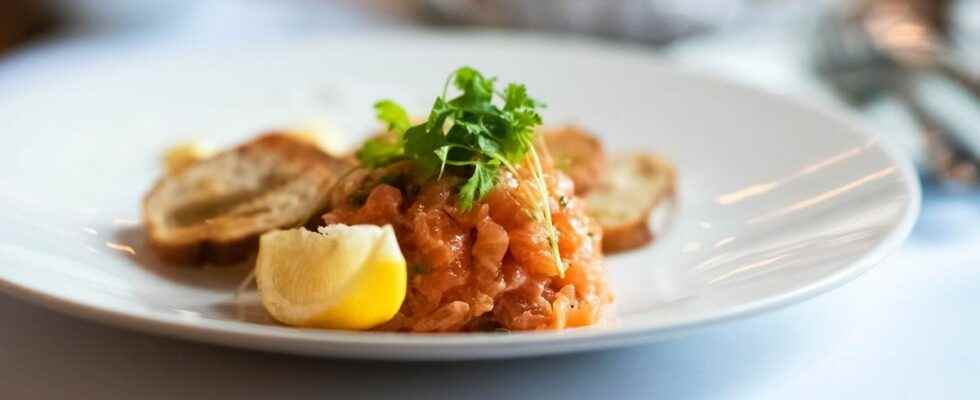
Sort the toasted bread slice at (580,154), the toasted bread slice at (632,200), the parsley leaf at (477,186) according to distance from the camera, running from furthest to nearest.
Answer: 1. the toasted bread slice at (580,154)
2. the toasted bread slice at (632,200)
3. the parsley leaf at (477,186)

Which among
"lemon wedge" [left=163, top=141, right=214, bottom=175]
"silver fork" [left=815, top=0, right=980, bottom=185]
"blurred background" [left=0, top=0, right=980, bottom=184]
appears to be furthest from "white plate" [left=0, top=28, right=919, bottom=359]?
"blurred background" [left=0, top=0, right=980, bottom=184]

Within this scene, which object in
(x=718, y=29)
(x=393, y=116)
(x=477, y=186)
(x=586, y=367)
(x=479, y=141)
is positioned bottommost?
(x=586, y=367)

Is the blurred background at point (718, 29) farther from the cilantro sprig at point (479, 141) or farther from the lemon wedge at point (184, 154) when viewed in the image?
the cilantro sprig at point (479, 141)

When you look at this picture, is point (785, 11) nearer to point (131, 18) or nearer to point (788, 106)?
point (788, 106)

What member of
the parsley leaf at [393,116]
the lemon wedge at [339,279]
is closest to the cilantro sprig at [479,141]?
the parsley leaf at [393,116]

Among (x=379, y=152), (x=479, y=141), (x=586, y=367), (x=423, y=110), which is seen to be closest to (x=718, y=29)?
(x=423, y=110)

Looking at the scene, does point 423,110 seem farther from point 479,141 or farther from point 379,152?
point 479,141
